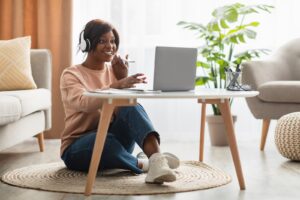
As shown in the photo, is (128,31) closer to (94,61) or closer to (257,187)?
(94,61)

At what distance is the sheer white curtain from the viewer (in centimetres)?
479

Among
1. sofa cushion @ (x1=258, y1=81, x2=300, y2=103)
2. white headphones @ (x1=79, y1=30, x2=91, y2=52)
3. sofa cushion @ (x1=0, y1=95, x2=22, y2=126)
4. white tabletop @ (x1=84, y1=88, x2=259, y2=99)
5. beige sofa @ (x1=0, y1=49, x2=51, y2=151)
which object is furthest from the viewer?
sofa cushion @ (x1=258, y1=81, x2=300, y2=103)

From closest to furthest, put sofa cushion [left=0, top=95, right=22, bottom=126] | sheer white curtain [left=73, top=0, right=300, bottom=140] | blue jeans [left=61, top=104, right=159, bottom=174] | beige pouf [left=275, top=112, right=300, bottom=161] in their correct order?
blue jeans [left=61, top=104, right=159, bottom=174] → sofa cushion [left=0, top=95, right=22, bottom=126] → beige pouf [left=275, top=112, right=300, bottom=161] → sheer white curtain [left=73, top=0, right=300, bottom=140]

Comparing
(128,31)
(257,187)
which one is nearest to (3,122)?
(257,187)

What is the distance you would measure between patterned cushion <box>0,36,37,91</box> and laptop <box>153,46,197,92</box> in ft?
5.04

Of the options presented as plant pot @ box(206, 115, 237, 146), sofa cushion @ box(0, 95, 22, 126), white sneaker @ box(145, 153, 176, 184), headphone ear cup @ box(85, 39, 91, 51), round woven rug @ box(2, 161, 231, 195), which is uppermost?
headphone ear cup @ box(85, 39, 91, 51)

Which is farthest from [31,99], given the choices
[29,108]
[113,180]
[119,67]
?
[113,180]

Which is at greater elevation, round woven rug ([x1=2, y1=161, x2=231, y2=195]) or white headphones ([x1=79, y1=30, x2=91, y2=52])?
white headphones ([x1=79, y1=30, x2=91, y2=52])

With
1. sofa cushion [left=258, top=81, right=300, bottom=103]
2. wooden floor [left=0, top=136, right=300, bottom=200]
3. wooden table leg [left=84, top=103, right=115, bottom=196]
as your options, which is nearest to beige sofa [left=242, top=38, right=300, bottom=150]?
sofa cushion [left=258, top=81, right=300, bottom=103]

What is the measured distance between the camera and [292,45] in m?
4.52

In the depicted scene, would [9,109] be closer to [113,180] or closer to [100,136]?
[113,180]

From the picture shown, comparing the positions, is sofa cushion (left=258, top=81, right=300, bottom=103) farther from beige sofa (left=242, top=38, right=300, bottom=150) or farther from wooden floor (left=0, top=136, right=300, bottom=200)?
wooden floor (left=0, top=136, right=300, bottom=200)

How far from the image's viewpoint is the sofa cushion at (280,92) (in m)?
3.82

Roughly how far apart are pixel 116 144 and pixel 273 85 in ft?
4.64
